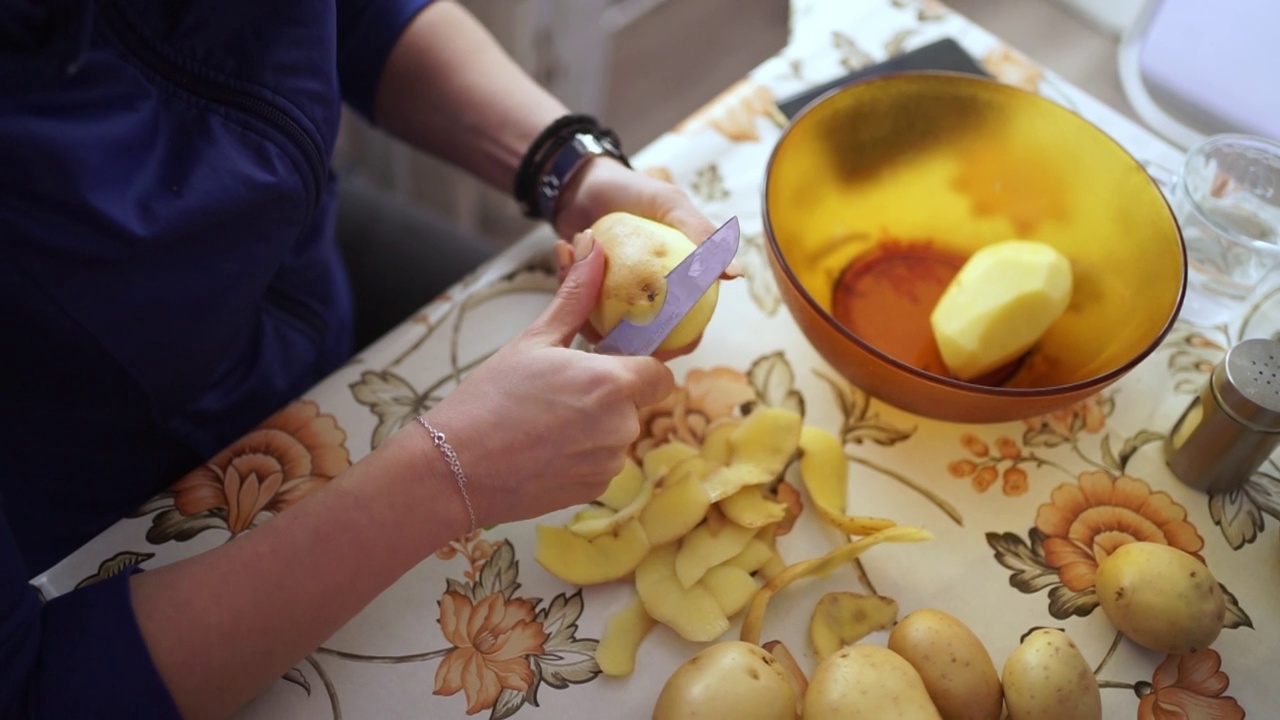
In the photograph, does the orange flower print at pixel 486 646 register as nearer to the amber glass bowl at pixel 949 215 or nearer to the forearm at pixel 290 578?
the forearm at pixel 290 578

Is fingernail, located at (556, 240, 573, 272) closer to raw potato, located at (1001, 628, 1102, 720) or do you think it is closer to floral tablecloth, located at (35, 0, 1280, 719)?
floral tablecloth, located at (35, 0, 1280, 719)

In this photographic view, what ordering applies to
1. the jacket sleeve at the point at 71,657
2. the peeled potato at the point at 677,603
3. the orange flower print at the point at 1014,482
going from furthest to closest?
the orange flower print at the point at 1014,482, the peeled potato at the point at 677,603, the jacket sleeve at the point at 71,657

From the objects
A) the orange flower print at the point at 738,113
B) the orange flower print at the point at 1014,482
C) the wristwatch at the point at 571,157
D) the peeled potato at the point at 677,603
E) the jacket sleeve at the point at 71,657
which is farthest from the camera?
the orange flower print at the point at 738,113

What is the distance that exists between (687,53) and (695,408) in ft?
5.26

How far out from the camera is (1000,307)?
28.0 inches

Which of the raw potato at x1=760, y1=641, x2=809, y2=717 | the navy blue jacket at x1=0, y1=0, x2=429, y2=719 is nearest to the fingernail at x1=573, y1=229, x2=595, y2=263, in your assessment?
Answer: the navy blue jacket at x1=0, y1=0, x2=429, y2=719

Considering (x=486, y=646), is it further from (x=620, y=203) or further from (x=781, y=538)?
(x=620, y=203)

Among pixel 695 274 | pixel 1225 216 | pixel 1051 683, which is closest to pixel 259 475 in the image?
pixel 695 274

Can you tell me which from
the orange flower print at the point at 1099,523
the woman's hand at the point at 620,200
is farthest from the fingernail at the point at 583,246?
the orange flower print at the point at 1099,523

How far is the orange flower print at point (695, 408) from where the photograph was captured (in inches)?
28.9

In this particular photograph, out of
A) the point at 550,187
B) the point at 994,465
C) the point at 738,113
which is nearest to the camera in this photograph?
the point at 994,465

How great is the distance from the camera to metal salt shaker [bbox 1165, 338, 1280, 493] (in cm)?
65

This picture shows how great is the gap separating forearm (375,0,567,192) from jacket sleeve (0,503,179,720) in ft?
1.69

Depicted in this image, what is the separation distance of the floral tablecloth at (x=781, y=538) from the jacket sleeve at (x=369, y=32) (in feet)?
Result: 0.77
